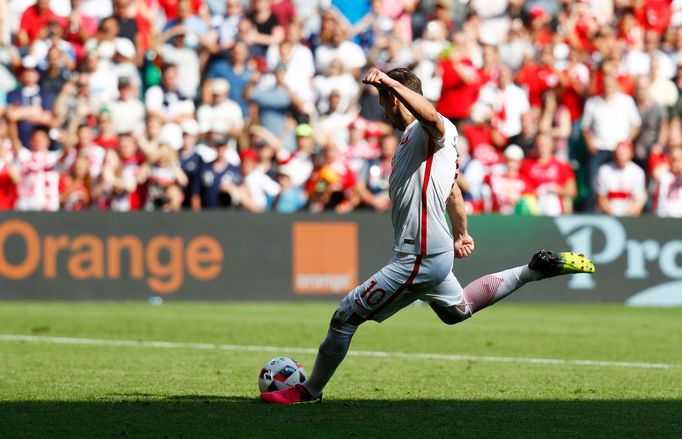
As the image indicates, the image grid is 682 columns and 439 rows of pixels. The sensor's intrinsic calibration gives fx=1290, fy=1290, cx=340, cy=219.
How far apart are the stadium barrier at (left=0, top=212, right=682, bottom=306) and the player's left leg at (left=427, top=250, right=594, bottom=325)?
33.3 ft

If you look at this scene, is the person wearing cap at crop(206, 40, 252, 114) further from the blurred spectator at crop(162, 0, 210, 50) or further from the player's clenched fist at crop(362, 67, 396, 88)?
the player's clenched fist at crop(362, 67, 396, 88)

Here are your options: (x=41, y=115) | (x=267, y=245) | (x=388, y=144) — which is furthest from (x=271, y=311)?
(x=41, y=115)

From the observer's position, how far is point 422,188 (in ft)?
26.8

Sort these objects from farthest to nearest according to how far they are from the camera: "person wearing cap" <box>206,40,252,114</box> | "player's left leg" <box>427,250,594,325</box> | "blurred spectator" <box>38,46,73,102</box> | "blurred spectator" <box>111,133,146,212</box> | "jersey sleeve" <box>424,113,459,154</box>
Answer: "person wearing cap" <box>206,40,252,114</box>, "blurred spectator" <box>38,46,73,102</box>, "blurred spectator" <box>111,133,146,212</box>, "player's left leg" <box>427,250,594,325</box>, "jersey sleeve" <box>424,113,459,154</box>

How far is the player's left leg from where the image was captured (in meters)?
8.53

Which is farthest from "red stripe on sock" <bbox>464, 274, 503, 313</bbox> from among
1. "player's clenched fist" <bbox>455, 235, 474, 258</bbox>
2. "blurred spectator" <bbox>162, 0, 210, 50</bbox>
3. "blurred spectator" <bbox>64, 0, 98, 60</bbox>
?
"blurred spectator" <bbox>64, 0, 98, 60</bbox>

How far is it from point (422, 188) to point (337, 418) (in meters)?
1.54

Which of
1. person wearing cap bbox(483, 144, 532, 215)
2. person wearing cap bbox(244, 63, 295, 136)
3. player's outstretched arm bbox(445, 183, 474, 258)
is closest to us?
player's outstretched arm bbox(445, 183, 474, 258)

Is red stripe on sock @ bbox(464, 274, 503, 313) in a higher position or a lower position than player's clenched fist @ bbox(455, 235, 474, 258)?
lower

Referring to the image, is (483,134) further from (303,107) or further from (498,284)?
(498,284)

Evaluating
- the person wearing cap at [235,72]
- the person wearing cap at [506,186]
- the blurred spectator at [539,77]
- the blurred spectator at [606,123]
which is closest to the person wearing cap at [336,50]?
the person wearing cap at [235,72]

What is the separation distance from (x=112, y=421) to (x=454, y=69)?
541 inches

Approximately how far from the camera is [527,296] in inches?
773

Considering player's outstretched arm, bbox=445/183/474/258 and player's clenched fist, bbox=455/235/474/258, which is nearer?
player's outstretched arm, bbox=445/183/474/258
